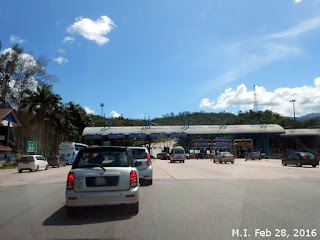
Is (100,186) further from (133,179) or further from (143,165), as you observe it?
(143,165)

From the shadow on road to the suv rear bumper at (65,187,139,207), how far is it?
14.1 inches

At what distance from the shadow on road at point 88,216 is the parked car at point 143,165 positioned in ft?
15.2

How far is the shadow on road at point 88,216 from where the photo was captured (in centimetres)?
644

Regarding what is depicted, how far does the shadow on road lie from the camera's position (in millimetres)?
6438

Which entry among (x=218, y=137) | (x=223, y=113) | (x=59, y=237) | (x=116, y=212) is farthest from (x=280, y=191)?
(x=223, y=113)

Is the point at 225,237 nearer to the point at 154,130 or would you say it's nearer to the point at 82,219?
the point at 82,219

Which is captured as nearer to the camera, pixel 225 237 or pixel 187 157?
pixel 225 237

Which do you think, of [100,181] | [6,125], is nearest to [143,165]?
[100,181]

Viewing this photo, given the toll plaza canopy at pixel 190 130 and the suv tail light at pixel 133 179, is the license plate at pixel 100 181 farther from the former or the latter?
the toll plaza canopy at pixel 190 130

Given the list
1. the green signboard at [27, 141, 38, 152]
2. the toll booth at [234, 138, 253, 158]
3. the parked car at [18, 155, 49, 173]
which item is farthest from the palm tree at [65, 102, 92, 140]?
the parked car at [18, 155, 49, 173]

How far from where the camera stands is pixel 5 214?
7551mm

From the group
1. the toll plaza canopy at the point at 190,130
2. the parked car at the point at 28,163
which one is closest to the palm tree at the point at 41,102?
the toll plaza canopy at the point at 190,130

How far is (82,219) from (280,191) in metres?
7.25

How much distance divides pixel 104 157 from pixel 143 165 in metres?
5.59
